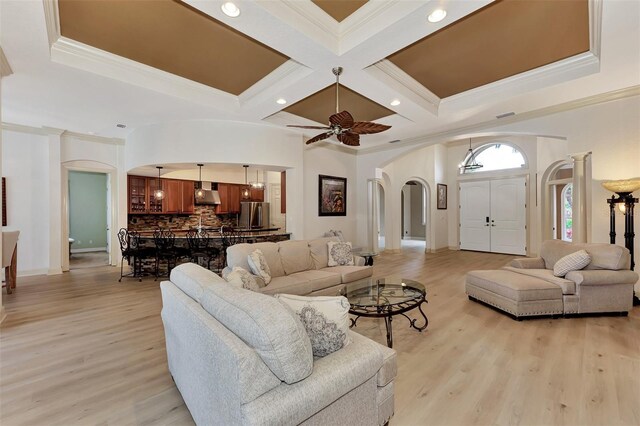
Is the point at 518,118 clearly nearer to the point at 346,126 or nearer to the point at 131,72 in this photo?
the point at 346,126

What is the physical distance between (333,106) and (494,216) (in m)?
6.52

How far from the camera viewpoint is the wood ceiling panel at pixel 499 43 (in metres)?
2.79

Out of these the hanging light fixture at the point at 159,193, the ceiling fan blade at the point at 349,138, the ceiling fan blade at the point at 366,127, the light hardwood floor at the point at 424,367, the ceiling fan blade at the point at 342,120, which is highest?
the ceiling fan blade at the point at 342,120

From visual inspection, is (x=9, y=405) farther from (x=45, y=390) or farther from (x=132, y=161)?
(x=132, y=161)

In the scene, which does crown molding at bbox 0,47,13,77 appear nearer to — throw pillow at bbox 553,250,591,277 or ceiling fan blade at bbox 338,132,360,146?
ceiling fan blade at bbox 338,132,360,146

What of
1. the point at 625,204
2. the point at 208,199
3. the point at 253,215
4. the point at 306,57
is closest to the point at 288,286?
the point at 306,57

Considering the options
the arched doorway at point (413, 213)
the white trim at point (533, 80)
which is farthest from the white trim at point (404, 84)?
the arched doorway at point (413, 213)

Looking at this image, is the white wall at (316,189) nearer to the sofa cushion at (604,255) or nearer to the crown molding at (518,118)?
the crown molding at (518,118)

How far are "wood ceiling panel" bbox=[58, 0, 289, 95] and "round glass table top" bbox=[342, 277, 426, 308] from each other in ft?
9.66

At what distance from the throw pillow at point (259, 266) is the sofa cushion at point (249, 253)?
13 cm

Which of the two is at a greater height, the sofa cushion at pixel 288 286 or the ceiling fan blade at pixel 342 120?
the ceiling fan blade at pixel 342 120

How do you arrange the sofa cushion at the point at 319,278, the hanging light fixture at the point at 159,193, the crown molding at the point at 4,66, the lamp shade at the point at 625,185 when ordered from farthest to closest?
the hanging light fixture at the point at 159,193 → the sofa cushion at the point at 319,278 → the lamp shade at the point at 625,185 → the crown molding at the point at 4,66

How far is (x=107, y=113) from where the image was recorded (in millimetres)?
4957

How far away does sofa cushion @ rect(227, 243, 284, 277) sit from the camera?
3.83m
